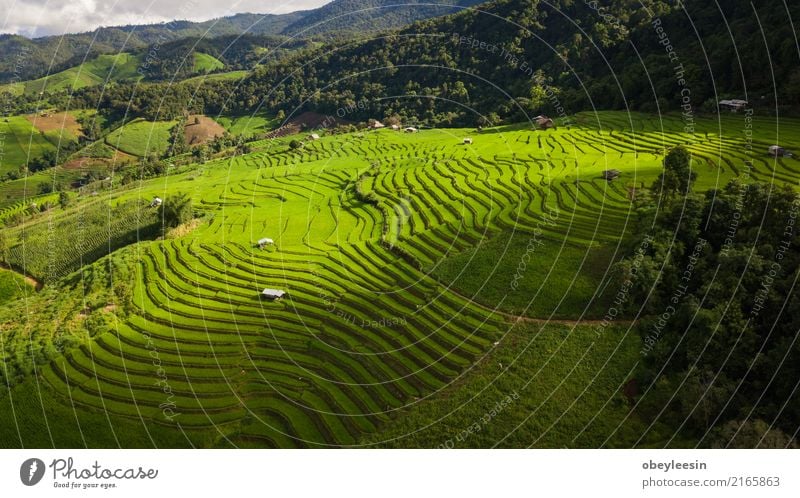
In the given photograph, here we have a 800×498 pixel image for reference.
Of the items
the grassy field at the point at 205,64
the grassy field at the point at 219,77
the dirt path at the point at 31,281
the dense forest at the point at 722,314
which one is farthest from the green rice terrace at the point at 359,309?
the grassy field at the point at 205,64

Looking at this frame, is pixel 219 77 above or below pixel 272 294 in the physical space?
above

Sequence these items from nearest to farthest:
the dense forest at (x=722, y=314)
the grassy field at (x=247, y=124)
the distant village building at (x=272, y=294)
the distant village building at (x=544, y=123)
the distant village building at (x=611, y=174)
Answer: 1. the dense forest at (x=722, y=314)
2. the distant village building at (x=272, y=294)
3. the distant village building at (x=611, y=174)
4. the distant village building at (x=544, y=123)
5. the grassy field at (x=247, y=124)

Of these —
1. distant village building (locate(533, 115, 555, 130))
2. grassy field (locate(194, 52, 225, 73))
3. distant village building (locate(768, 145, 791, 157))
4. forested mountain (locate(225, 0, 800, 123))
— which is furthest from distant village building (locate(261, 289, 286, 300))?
grassy field (locate(194, 52, 225, 73))

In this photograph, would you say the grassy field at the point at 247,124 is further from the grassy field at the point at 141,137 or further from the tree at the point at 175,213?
the tree at the point at 175,213

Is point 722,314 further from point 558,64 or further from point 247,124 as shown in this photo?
point 247,124

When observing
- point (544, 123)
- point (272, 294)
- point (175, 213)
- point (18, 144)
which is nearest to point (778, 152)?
point (544, 123)

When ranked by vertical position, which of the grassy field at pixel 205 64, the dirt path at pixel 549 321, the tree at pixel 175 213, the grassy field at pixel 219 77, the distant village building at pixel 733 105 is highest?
the grassy field at pixel 205 64
